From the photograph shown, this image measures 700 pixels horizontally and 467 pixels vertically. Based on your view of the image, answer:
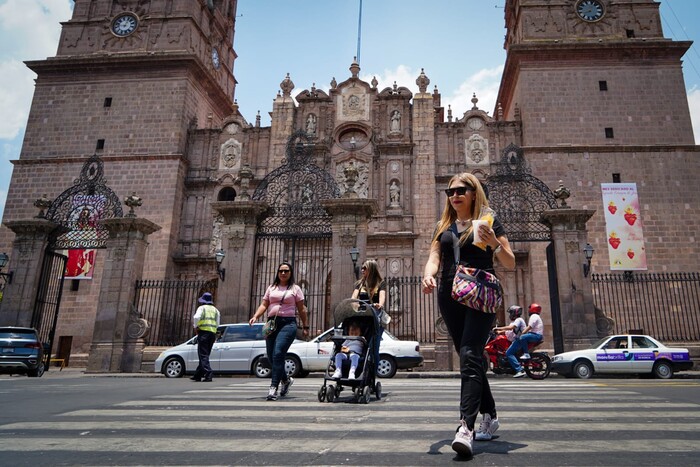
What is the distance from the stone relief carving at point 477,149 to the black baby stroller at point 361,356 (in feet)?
68.2

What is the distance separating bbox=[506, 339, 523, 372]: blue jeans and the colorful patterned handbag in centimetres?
901

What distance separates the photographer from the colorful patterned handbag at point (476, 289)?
332cm

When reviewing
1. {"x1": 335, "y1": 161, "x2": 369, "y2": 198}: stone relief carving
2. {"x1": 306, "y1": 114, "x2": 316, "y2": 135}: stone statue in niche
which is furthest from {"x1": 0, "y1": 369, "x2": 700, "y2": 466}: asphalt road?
{"x1": 306, "y1": 114, "x2": 316, "y2": 135}: stone statue in niche

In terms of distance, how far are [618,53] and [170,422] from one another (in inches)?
1134

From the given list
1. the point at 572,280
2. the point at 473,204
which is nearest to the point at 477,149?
the point at 572,280

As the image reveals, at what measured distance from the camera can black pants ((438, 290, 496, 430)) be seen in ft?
10.5

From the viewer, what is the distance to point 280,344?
20.8 ft

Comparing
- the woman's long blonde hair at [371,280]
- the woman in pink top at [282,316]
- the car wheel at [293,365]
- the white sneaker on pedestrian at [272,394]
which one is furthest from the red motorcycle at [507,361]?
the white sneaker on pedestrian at [272,394]

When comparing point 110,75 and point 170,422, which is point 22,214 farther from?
point 170,422

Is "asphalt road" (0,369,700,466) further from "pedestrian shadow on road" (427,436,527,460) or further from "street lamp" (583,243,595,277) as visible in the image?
"street lamp" (583,243,595,277)

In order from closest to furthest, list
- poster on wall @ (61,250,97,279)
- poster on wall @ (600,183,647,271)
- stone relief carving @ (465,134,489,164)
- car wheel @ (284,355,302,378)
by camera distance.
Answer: car wheel @ (284,355,302,378) → poster on wall @ (600,183,647,271) → poster on wall @ (61,250,97,279) → stone relief carving @ (465,134,489,164)

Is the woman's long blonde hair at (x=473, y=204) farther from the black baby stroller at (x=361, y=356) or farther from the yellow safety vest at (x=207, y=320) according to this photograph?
the yellow safety vest at (x=207, y=320)

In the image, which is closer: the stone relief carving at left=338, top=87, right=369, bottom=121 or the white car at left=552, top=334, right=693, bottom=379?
the white car at left=552, top=334, right=693, bottom=379

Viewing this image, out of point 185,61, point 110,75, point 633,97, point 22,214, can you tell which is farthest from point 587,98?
point 22,214
